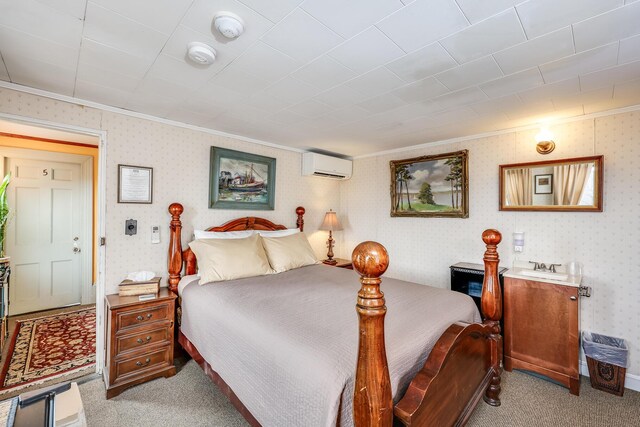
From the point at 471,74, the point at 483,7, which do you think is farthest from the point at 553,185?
the point at 483,7

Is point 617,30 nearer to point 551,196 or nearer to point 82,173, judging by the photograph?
point 551,196

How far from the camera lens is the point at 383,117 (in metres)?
2.75

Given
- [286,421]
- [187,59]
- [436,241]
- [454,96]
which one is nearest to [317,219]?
[436,241]

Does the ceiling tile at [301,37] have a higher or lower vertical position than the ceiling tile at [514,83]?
higher

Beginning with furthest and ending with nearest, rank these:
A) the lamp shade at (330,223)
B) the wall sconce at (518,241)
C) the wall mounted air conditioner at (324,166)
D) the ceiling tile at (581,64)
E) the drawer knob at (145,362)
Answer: the lamp shade at (330,223) < the wall mounted air conditioner at (324,166) < the wall sconce at (518,241) < the drawer knob at (145,362) < the ceiling tile at (581,64)

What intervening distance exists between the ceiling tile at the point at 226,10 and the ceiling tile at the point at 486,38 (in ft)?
3.25

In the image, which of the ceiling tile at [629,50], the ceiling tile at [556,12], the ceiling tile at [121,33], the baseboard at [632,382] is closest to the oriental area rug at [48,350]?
the ceiling tile at [121,33]

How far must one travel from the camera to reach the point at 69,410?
139 cm

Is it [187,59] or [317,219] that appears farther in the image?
[317,219]

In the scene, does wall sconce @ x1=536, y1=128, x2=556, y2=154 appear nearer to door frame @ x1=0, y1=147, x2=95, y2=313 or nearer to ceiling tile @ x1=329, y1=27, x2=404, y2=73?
ceiling tile @ x1=329, y1=27, x2=404, y2=73

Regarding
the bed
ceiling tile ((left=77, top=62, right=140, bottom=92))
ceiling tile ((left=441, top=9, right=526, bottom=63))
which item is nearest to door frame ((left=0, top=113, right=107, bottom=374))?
ceiling tile ((left=77, top=62, right=140, bottom=92))

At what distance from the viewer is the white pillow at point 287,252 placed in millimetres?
3039

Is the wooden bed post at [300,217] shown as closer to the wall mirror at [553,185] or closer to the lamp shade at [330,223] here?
the lamp shade at [330,223]

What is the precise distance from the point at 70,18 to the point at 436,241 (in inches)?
146
